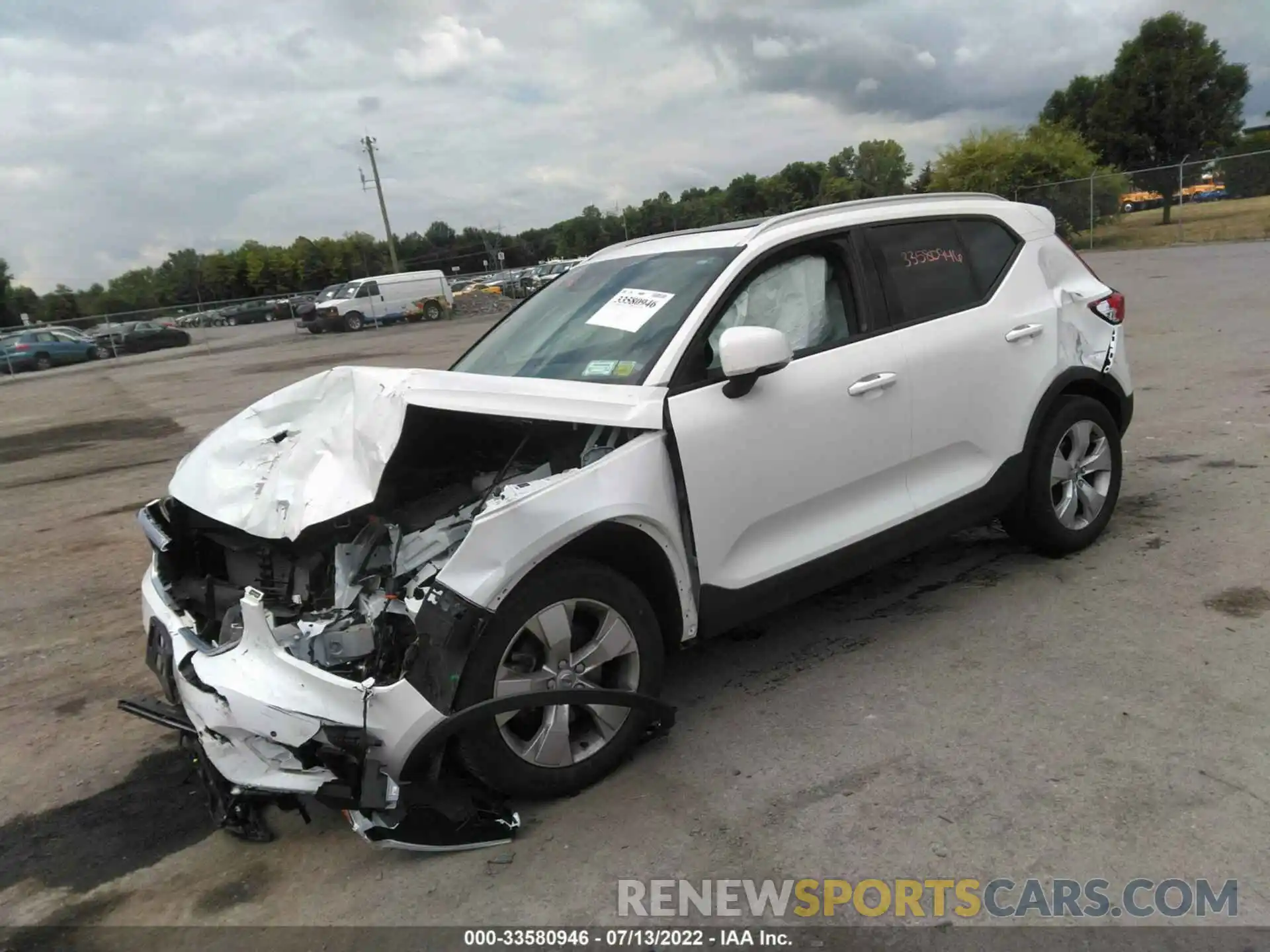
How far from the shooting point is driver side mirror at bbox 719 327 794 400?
3.33m

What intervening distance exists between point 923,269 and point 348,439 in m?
2.67

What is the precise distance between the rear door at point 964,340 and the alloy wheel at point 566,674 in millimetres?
1638

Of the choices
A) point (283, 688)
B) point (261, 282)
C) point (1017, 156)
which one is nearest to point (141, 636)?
point (283, 688)

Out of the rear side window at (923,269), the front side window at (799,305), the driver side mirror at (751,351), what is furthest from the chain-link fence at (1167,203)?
the driver side mirror at (751,351)

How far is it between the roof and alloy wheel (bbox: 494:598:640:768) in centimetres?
170

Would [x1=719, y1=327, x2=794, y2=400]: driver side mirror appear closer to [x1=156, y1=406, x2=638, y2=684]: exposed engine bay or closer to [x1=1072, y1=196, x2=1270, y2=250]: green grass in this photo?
[x1=156, y1=406, x2=638, y2=684]: exposed engine bay

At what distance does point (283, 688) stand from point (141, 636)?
2.90 meters

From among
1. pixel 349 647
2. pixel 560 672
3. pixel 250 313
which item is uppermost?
pixel 250 313

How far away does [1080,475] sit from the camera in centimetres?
480

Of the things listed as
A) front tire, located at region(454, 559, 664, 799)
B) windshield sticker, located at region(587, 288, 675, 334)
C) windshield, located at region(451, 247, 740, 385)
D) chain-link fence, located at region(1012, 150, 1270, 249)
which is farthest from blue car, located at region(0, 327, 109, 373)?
front tire, located at region(454, 559, 664, 799)

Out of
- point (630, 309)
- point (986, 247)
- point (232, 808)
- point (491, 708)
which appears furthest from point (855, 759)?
point (986, 247)

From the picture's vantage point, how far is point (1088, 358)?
15.6ft

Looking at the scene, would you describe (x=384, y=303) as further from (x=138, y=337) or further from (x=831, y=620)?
(x=831, y=620)

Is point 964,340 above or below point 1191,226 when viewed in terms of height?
above
